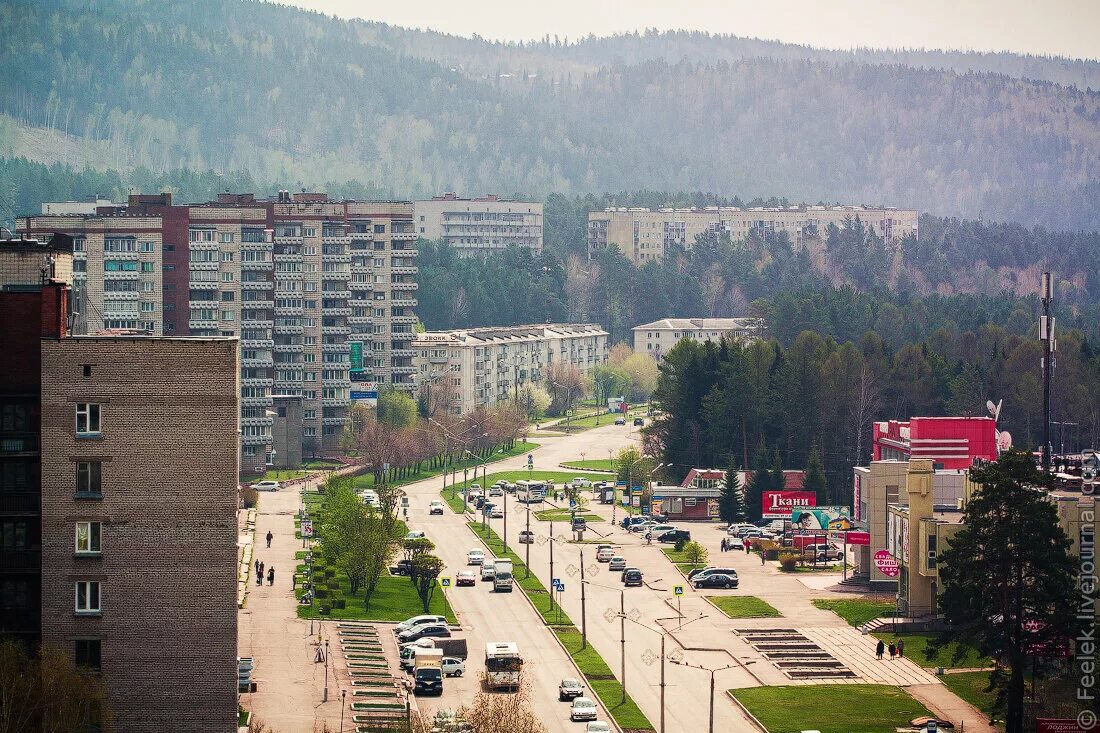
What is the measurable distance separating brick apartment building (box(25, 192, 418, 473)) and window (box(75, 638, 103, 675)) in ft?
281

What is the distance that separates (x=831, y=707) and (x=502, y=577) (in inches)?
1144

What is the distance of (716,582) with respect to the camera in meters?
101

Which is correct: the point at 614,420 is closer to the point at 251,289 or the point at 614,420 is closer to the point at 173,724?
the point at 251,289

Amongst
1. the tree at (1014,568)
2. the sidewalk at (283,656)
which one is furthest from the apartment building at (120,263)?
the tree at (1014,568)

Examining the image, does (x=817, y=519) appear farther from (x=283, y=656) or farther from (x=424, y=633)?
(x=283, y=656)

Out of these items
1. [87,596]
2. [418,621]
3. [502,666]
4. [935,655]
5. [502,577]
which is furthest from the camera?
[502,577]

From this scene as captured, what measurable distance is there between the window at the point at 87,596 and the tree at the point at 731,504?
7834 cm

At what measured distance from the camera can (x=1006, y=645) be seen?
72.0 meters

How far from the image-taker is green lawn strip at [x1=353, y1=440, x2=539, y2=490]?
470ft

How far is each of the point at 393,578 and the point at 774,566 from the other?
20246mm

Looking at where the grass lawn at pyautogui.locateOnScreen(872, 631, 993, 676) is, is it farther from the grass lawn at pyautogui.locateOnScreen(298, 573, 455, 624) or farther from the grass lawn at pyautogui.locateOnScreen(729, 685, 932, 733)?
the grass lawn at pyautogui.locateOnScreen(298, 573, 455, 624)

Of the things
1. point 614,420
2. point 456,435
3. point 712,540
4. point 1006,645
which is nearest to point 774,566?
point 712,540

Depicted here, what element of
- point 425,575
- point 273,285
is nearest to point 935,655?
point 425,575

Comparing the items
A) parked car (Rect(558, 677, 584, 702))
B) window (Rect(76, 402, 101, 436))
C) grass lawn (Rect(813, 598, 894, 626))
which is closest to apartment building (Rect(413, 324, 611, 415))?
grass lawn (Rect(813, 598, 894, 626))
